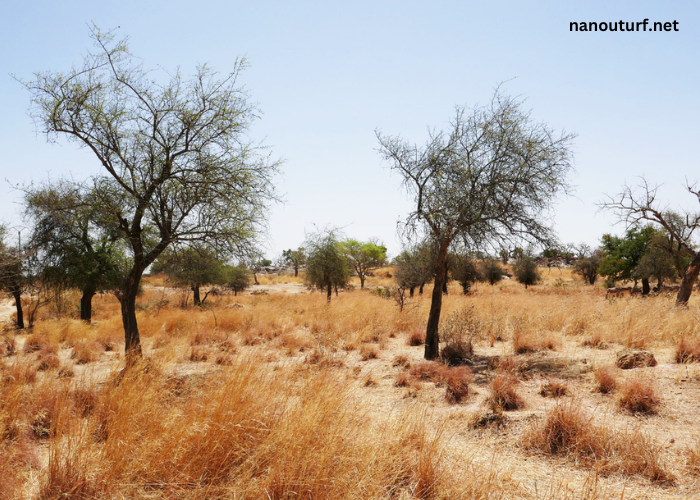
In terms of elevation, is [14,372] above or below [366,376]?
above

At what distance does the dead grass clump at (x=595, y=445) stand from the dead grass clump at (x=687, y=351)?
4.45 meters

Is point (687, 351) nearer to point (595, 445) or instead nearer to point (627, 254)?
point (595, 445)

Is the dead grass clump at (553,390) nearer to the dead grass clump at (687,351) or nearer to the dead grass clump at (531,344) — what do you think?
the dead grass clump at (687,351)

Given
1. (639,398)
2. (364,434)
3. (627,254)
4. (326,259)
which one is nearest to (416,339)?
(639,398)

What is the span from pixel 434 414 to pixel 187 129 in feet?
24.4

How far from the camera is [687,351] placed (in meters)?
7.69

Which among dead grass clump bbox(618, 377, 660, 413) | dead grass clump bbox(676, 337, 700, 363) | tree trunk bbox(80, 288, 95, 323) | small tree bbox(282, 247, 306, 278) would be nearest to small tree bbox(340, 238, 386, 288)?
small tree bbox(282, 247, 306, 278)

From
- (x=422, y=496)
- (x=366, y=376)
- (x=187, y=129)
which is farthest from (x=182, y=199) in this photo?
(x=422, y=496)

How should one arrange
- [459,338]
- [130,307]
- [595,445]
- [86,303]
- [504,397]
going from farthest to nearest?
[86,303] < [459,338] < [130,307] < [504,397] < [595,445]

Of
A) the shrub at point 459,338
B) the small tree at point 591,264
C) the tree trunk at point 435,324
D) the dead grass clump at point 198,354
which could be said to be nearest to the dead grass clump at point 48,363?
the dead grass clump at point 198,354

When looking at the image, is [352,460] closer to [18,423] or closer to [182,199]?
[18,423]

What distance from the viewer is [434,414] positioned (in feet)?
19.2

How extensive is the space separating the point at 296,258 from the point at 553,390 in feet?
97.4

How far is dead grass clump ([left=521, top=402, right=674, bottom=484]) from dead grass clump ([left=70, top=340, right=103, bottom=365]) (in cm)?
1113
